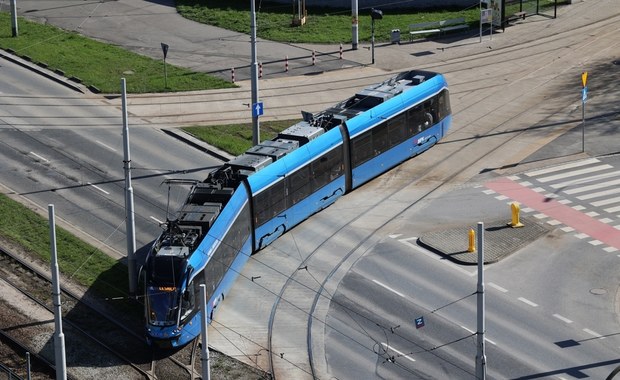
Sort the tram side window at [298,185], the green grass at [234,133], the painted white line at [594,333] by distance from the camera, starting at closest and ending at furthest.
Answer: the painted white line at [594,333]
the tram side window at [298,185]
the green grass at [234,133]

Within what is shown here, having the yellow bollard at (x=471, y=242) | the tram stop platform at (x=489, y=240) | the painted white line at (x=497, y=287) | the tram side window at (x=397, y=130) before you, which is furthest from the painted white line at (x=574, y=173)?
the painted white line at (x=497, y=287)

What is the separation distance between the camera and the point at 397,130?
51062 mm

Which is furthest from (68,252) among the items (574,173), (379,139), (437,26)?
(437,26)

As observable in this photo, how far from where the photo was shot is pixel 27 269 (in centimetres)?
4362

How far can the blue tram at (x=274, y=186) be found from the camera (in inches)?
1455

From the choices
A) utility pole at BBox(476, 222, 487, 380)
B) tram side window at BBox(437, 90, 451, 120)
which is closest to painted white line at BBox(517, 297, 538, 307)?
utility pole at BBox(476, 222, 487, 380)

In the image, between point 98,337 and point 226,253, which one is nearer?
point 98,337

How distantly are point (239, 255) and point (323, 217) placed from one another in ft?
21.7

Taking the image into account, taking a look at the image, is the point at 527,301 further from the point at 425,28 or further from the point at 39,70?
the point at 39,70

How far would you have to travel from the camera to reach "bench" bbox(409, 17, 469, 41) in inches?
2793

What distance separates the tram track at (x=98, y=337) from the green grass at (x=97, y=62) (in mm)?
21542

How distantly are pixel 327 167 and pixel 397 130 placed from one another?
532 cm

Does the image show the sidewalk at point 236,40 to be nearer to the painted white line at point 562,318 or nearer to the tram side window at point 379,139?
the tram side window at point 379,139

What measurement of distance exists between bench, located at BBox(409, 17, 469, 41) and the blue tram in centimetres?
1672
